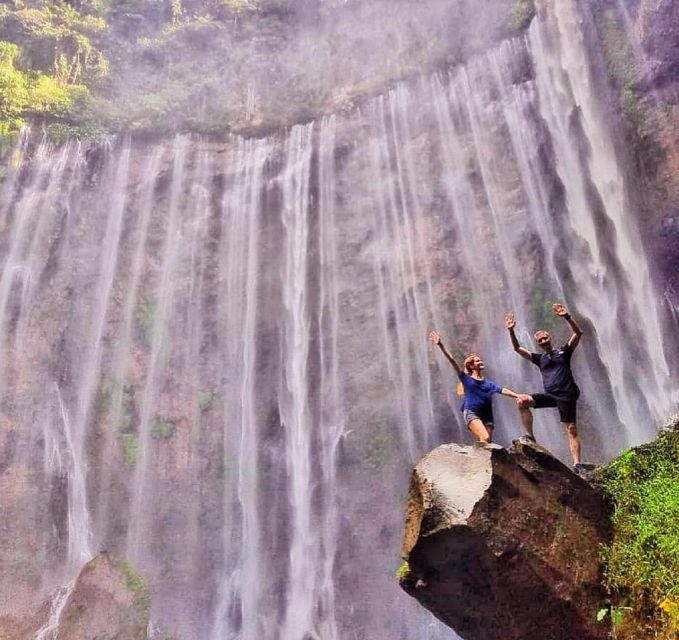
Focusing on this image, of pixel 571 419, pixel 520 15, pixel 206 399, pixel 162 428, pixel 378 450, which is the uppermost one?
pixel 520 15

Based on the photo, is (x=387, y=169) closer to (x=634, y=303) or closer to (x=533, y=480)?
(x=634, y=303)

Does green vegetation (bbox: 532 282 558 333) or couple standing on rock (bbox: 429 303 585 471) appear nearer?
couple standing on rock (bbox: 429 303 585 471)

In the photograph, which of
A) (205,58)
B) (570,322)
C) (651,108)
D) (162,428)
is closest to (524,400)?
(570,322)

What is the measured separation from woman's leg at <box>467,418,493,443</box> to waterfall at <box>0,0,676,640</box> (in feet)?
24.3

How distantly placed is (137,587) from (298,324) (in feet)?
22.0

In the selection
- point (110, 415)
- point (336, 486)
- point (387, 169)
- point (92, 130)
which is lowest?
point (336, 486)

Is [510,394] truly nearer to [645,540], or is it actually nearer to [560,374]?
[560,374]

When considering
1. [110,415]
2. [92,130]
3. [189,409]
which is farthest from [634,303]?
[92,130]

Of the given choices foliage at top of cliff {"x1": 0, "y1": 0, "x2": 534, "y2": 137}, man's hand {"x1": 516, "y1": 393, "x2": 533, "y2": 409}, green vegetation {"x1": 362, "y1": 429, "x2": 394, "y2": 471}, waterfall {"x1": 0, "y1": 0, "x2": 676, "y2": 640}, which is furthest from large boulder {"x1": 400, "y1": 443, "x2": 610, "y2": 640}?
foliage at top of cliff {"x1": 0, "y1": 0, "x2": 534, "y2": 137}

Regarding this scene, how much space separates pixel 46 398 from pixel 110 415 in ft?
5.02

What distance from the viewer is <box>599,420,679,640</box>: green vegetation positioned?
3389 millimetres

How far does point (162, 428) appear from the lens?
15203 mm

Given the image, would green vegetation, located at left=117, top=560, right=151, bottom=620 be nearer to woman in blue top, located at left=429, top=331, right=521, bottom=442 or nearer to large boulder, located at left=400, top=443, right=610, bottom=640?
woman in blue top, located at left=429, top=331, right=521, bottom=442

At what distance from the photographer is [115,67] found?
747 inches
